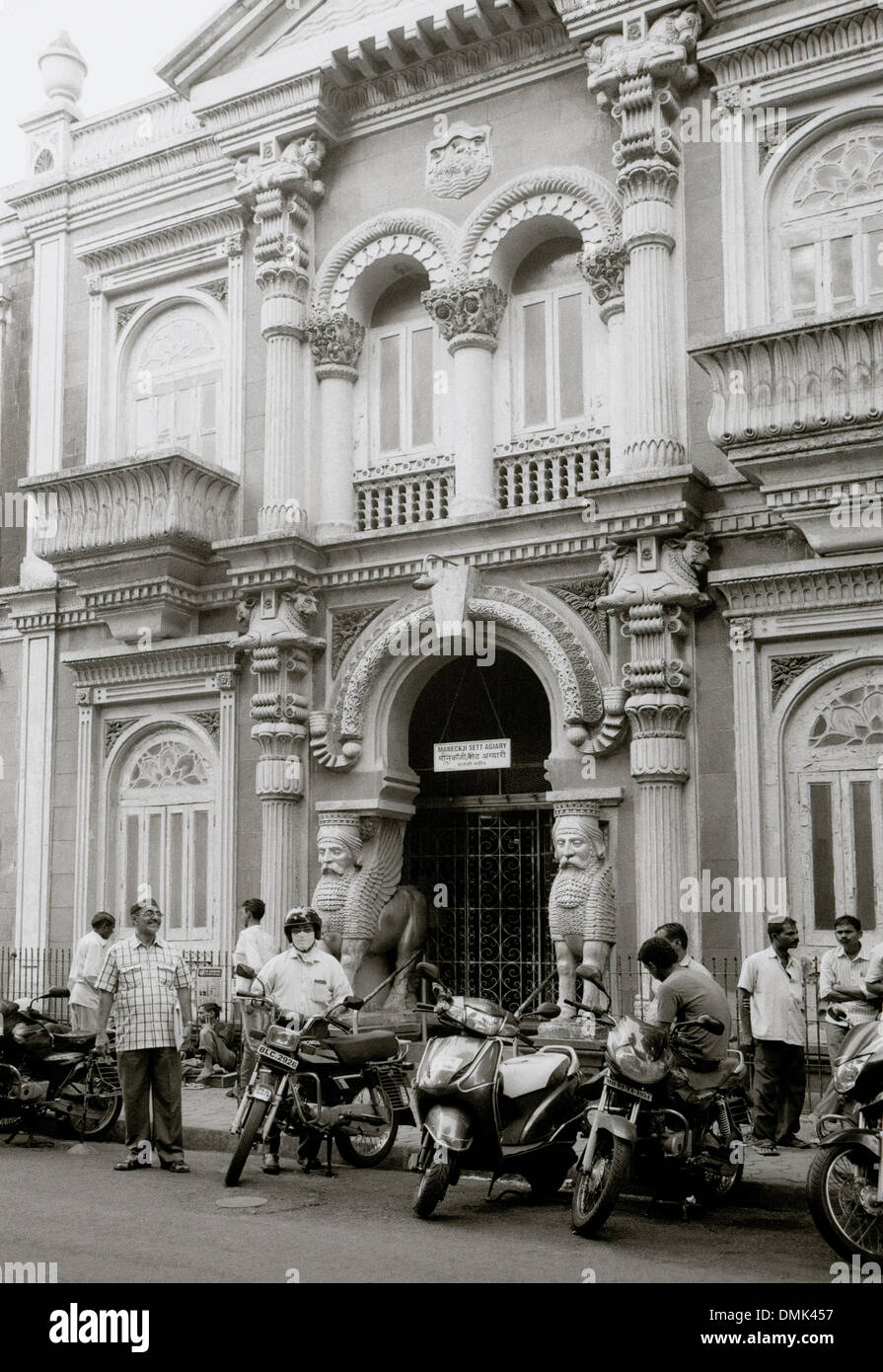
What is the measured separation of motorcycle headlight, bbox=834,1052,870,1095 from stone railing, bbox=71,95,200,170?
524 inches

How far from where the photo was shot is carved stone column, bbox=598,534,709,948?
12.6 m

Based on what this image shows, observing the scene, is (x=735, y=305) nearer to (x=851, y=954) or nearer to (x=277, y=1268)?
(x=851, y=954)

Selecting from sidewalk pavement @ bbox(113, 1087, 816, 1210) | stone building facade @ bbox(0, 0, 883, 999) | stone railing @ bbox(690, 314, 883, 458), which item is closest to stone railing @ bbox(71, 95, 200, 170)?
stone building facade @ bbox(0, 0, 883, 999)

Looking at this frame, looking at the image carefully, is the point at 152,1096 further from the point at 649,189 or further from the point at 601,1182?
the point at 649,189

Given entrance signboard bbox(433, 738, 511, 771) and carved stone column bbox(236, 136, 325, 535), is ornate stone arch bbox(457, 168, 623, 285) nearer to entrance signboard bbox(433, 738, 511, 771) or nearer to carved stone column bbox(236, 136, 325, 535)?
carved stone column bbox(236, 136, 325, 535)

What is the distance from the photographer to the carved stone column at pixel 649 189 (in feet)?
43.4

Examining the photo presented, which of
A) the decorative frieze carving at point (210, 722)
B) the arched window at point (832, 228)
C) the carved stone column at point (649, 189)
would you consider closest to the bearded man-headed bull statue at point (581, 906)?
the carved stone column at point (649, 189)

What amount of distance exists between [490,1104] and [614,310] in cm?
841

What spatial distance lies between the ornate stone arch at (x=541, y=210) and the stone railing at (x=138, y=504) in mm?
3498

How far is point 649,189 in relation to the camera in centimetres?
1346

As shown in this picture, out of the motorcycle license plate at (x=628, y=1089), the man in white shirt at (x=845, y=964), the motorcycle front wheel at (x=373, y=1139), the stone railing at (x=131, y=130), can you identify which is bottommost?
the motorcycle front wheel at (x=373, y=1139)

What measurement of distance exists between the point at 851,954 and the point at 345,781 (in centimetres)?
571

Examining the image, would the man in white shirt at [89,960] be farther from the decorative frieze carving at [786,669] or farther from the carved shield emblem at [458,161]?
the carved shield emblem at [458,161]

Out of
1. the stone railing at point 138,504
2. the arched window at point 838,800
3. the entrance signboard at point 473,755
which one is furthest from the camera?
the stone railing at point 138,504
